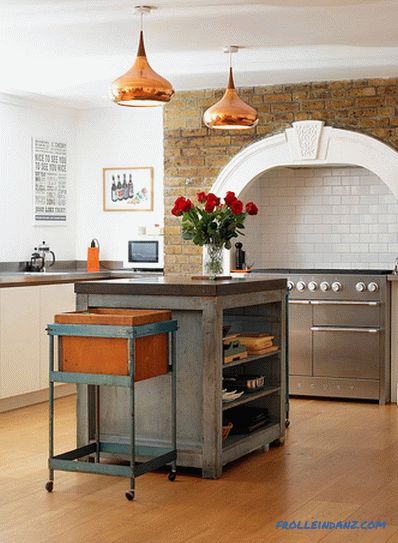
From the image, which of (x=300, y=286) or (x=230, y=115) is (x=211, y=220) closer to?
(x=230, y=115)

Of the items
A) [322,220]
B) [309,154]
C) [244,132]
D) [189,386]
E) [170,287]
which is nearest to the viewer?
[170,287]

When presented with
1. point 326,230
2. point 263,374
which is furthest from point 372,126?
point 263,374

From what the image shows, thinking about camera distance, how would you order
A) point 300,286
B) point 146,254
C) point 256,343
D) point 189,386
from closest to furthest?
point 189,386 < point 256,343 < point 300,286 < point 146,254

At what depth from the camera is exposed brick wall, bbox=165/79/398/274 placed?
856 centimetres

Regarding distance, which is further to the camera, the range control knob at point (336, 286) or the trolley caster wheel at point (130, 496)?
the range control knob at point (336, 286)

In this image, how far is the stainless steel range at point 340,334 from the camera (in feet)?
27.6

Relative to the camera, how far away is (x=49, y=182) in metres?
10.1

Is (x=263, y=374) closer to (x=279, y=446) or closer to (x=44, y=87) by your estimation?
(x=279, y=446)

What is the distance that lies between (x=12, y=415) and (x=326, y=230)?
11.3 ft

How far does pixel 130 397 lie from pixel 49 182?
537cm

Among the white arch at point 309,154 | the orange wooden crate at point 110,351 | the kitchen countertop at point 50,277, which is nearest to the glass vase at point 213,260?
the orange wooden crate at point 110,351

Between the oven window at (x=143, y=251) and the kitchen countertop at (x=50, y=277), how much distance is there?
0.23 metres

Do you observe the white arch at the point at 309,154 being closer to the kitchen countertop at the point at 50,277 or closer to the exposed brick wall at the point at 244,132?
the exposed brick wall at the point at 244,132

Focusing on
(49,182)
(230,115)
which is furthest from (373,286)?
(49,182)
